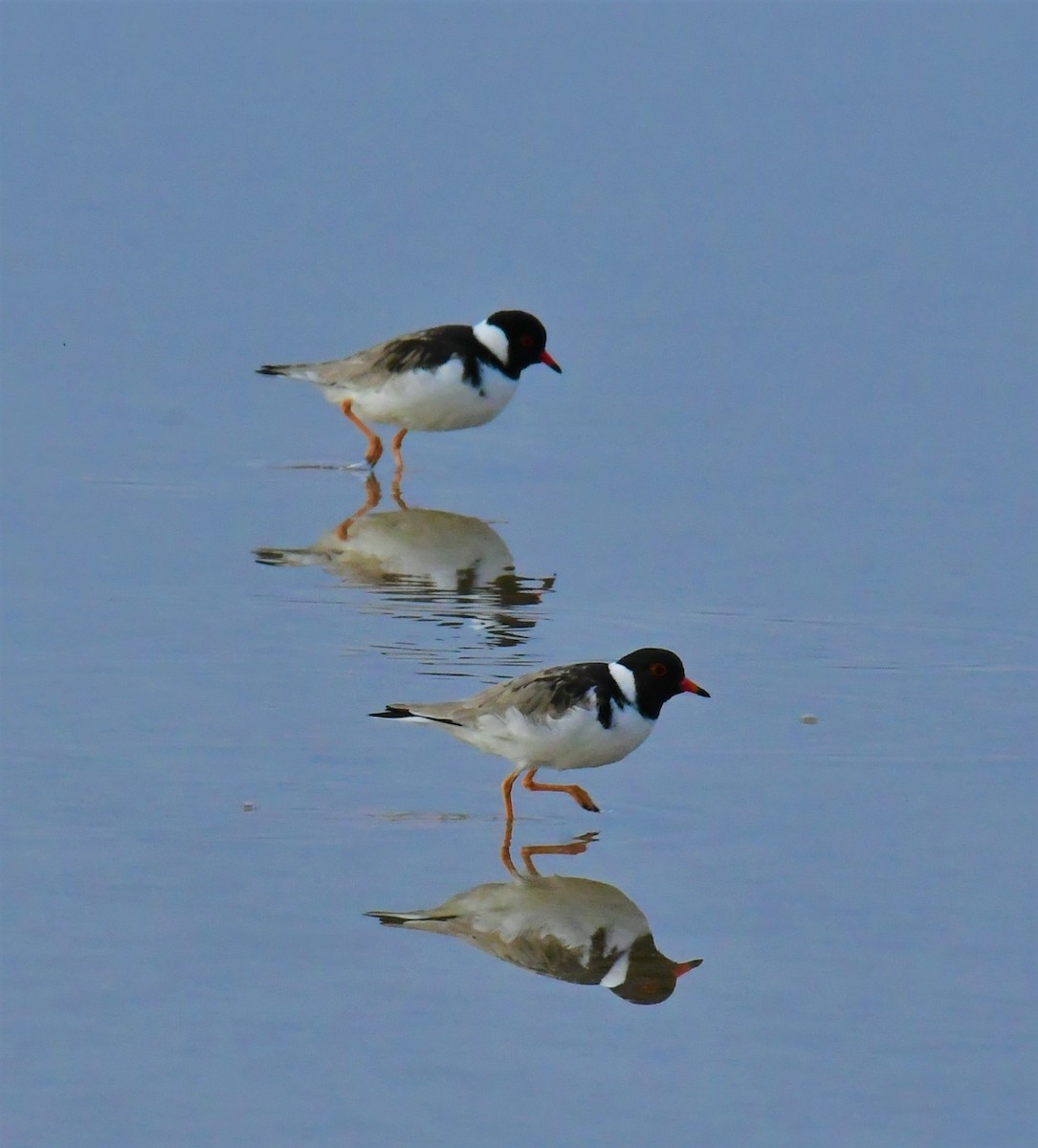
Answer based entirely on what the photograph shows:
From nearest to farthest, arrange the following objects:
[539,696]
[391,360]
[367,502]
A: 1. [539,696]
2. [367,502]
3. [391,360]

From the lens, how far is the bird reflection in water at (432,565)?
10.6m

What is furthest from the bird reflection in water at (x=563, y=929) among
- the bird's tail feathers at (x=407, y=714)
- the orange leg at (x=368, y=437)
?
the orange leg at (x=368, y=437)

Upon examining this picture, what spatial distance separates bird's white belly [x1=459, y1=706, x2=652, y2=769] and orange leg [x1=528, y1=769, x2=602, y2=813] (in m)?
0.10

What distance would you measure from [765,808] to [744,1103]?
231 centimetres

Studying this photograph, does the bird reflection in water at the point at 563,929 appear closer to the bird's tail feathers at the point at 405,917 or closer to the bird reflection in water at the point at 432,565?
the bird's tail feathers at the point at 405,917

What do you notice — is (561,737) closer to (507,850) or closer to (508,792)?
(508,792)

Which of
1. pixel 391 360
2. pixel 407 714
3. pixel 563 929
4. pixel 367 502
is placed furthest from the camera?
pixel 391 360

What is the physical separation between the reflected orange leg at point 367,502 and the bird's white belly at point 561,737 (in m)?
4.13

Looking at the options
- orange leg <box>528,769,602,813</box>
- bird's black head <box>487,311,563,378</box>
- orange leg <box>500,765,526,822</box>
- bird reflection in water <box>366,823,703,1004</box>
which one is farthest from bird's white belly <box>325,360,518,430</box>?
bird reflection in water <box>366,823,703,1004</box>

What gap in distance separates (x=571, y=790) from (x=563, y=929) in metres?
1.30

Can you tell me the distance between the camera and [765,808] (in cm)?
809

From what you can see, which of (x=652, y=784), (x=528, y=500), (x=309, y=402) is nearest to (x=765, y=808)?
(x=652, y=784)

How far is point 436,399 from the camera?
13719mm

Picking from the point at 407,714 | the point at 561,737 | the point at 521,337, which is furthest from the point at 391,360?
the point at 561,737
